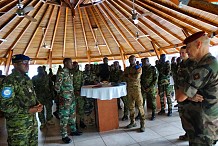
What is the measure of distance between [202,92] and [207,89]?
59 millimetres

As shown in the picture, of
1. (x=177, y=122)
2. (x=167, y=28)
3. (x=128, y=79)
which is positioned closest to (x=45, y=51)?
(x=167, y=28)

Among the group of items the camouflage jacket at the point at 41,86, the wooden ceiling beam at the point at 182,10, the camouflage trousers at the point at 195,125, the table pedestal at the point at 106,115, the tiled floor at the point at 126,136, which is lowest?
the tiled floor at the point at 126,136

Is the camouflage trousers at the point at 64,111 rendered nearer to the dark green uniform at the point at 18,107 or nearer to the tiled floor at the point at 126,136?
the tiled floor at the point at 126,136

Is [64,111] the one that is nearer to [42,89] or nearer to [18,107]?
[42,89]

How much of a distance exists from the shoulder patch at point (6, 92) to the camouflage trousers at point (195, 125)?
7.08ft

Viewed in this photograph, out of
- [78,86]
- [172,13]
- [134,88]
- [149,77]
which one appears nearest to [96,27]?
[172,13]

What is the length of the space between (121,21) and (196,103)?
7.11 meters

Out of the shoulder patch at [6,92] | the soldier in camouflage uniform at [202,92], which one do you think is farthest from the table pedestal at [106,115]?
the soldier in camouflage uniform at [202,92]

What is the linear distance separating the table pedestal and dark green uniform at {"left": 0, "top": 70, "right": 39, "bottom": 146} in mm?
2042

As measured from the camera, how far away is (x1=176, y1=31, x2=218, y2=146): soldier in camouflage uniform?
6.09 feet

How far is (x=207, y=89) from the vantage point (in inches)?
75.1

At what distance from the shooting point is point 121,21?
863cm

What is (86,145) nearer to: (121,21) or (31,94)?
(31,94)

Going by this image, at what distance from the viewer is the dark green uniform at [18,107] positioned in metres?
2.42
